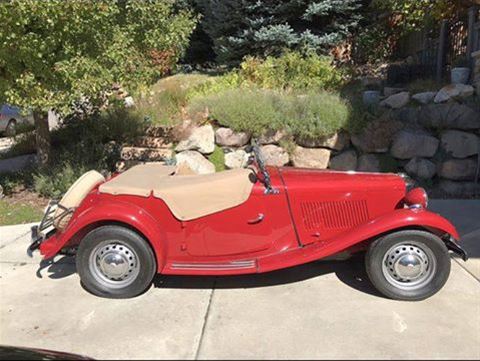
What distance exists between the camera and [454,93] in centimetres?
796

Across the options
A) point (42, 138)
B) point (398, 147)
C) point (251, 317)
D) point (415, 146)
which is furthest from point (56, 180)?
point (415, 146)

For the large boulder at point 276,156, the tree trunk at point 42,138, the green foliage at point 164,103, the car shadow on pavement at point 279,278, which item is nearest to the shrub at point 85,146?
the tree trunk at point 42,138

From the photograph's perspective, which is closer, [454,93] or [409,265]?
[409,265]

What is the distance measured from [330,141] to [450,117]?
1.82m

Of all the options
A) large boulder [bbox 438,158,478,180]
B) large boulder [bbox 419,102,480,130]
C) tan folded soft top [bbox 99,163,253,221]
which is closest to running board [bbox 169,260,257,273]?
tan folded soft top [bbox 99,163,253,221]

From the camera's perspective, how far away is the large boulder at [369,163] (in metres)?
7.86

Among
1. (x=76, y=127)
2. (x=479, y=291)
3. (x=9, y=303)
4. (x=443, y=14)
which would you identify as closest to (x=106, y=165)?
(x=76, y=127)

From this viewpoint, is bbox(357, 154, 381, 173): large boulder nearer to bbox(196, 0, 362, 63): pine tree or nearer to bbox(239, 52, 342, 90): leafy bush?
bbox(239, 52, 342, 90): leafy bush

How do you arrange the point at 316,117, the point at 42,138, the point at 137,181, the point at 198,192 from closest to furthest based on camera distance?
1. the point at 198,192
2. the point at 137,181
3. the point at 42,138
4. the point at 316,117

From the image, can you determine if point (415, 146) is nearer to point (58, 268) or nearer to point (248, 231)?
point (248, 231)

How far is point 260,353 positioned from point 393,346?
874 mm

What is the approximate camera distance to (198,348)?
3.42 metres

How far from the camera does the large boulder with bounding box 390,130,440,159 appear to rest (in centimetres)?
772

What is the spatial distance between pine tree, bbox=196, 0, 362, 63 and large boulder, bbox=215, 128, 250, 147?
381 cm
